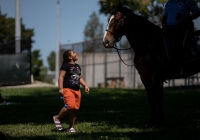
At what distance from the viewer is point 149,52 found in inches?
380

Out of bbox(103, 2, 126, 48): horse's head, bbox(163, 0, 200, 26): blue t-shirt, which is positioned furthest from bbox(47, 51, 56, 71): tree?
bbox(103, 2, 126, 48): horse's head

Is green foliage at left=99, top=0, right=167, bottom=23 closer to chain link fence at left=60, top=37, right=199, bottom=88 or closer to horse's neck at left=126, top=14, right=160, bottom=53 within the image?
chain link fence at left=60, top=37, right=199, bottom=88

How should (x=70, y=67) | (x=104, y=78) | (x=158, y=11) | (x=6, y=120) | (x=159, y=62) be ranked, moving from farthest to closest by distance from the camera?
(x=104, y=78), (x=158, y=11), (x=6, y=120), (x=159, y=62), (x=70, y=67)

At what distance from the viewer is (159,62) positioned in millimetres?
9570

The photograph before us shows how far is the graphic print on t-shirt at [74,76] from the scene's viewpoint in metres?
8.82

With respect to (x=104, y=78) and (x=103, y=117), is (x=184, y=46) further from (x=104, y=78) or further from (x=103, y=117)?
(x=104, y=78)

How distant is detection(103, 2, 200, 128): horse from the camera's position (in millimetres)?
9562

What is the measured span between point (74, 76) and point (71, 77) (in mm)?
62

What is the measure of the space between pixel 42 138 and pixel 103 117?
3.71 meters

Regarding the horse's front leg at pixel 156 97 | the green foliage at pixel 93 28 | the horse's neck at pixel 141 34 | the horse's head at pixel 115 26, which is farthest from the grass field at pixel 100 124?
the green foliage at pixel 93 28

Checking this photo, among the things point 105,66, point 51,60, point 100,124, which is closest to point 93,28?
point 51,60

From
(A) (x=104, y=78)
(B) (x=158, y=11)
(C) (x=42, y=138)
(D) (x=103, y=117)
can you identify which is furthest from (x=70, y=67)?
(A) (x=104, y=78)

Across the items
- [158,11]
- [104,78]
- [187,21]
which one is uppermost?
[158,11]

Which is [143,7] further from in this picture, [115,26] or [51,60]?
[51,60]
